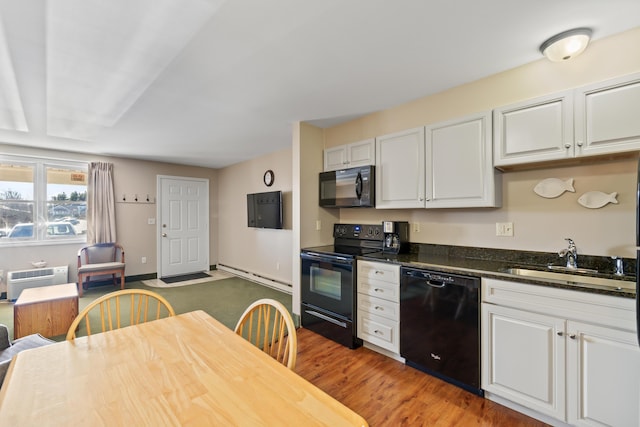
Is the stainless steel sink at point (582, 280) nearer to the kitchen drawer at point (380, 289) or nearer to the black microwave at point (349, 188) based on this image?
the kitchen drawer at point (380, 289)

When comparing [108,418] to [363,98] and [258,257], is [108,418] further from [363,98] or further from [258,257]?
[258,257]

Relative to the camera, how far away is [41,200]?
14.5 ft

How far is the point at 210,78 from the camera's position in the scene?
2.23 meters

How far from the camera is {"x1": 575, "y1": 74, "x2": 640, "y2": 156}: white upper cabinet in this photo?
162 centimetres

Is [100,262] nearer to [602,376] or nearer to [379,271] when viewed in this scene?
[379,271]

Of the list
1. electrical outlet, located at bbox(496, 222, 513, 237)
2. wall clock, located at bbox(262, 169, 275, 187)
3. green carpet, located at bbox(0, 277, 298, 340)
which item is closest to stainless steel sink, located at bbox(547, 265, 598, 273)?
electrical outlet, located at bbox(496, 222, 513, 237)

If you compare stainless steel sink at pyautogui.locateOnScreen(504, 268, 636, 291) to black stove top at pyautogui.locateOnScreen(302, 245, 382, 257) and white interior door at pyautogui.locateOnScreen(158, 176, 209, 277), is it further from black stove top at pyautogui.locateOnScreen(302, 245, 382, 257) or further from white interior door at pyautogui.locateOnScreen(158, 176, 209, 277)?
white interior door at pyautogui.locateOnScreen(158, 176, 209, 277)

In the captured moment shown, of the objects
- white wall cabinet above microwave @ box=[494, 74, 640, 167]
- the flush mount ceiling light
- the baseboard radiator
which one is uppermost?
the flush mount ceiling light

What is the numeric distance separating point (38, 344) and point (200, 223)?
4.36 meters

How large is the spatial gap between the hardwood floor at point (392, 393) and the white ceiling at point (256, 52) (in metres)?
2.37

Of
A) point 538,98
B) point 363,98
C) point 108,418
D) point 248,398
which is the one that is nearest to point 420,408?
point 248,398

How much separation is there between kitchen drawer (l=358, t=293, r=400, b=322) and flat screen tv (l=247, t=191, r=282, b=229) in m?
2.22

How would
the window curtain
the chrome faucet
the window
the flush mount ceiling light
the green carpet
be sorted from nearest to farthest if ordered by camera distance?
1. the flush mount ceiling light
2. the chrome faucet
3. the green carpet
4. the window
5. the window curtain

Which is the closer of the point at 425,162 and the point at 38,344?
the point at 38,344
